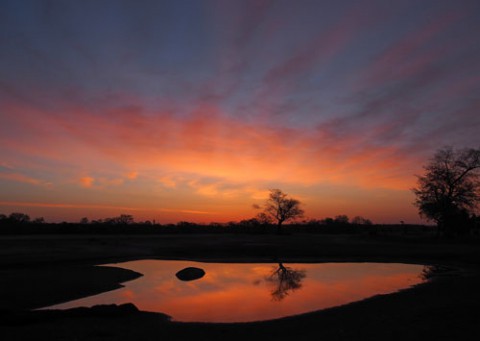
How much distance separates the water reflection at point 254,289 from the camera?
61.7 ft

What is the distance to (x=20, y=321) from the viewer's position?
13945mm

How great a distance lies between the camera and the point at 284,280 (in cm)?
2833

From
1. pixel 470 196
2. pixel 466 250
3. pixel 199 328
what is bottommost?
pixel 199 328

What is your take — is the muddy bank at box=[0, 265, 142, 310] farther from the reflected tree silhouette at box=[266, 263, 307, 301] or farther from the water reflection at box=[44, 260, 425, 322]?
the reflected tree silhouette at box=[266, 263, 307, 301]

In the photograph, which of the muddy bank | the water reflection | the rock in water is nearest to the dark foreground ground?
the muddy bank

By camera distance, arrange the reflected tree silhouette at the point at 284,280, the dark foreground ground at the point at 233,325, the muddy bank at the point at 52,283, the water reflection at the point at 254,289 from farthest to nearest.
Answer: the reflected tree silhouette at the point at 284,280 < the muddy bank at the point at 52,283 < the water reflection at the point at 254,289 < the dark foreground ground at the point at 233,325

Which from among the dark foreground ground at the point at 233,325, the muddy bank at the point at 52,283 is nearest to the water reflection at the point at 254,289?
the muddy bank at the point at 52,283

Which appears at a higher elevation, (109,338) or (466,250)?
(466,250)

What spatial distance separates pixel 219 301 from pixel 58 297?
8941 millimetres

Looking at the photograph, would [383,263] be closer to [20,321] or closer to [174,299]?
[174,299]

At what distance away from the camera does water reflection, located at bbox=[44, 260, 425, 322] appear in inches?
741

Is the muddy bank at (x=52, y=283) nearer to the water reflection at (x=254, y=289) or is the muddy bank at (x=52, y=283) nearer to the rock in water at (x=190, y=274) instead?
the water reflection at (x=254, y=289)

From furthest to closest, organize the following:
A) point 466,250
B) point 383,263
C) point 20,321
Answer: point 466,250, point 383,263, point 20,321

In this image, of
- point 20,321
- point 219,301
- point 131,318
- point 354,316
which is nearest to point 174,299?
point 219,301
